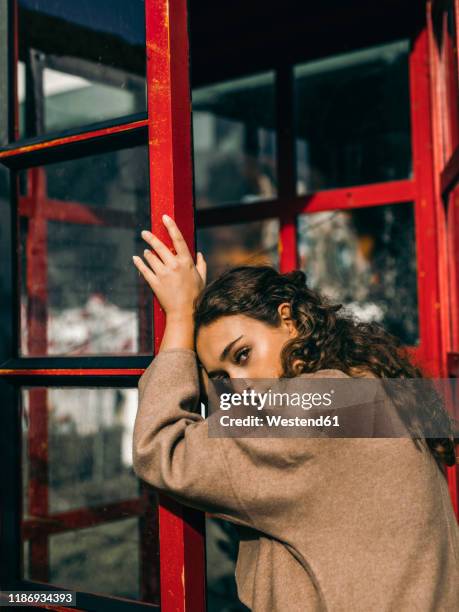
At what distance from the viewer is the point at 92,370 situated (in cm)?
133

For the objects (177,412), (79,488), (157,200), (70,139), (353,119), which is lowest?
(79,488)

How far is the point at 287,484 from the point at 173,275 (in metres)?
0.42

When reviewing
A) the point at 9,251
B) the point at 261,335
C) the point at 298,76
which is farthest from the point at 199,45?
the point at 261,335

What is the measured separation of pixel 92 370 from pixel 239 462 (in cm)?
37

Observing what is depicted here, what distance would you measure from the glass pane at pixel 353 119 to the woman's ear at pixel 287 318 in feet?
5.12

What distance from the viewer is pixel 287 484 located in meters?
1.11

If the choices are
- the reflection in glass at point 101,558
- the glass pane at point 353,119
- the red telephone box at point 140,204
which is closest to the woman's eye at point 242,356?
the red telephone box at point 140,204

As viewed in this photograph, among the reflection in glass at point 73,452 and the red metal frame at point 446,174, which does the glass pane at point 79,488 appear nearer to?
the reflection in glass at point 73,452

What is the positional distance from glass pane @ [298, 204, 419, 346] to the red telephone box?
11 millimetres

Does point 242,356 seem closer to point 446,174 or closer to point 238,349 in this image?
point 238,349

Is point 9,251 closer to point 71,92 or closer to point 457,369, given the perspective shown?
point 457,369

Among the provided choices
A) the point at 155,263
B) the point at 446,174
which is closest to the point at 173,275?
the point at 155,263
